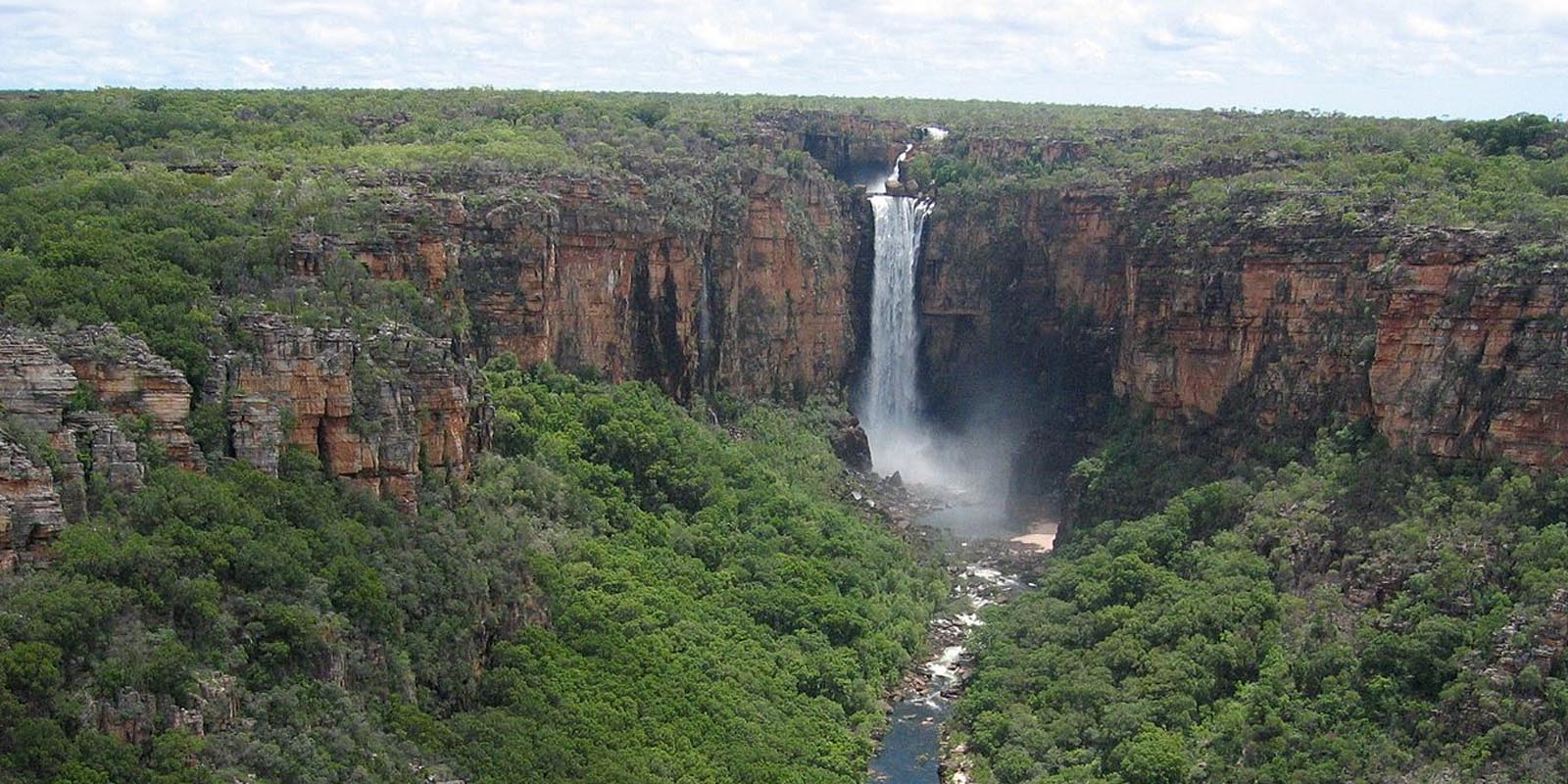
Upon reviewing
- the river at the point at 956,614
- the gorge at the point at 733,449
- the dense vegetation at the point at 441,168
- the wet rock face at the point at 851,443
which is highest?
the dense vegetation at the point at 441,168

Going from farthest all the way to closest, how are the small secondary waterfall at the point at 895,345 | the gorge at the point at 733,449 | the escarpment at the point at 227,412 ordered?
the small secondary waterfall at the point at 895,345 → the gorge at the point at 733,449 → the escarpment at the point at 227,412

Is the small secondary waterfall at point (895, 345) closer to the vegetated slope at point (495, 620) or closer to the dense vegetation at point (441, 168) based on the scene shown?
the dense vegetation at point (441, 168)

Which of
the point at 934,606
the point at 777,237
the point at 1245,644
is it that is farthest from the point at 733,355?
the point at 1245,644

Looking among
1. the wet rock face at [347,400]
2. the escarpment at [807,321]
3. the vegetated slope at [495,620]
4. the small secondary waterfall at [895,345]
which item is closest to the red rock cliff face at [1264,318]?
the escarpment at [807,321]

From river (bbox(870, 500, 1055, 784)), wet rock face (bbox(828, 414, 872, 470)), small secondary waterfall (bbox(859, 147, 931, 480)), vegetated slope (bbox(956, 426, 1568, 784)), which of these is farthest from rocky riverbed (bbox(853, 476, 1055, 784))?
small secondary waterfall (bbox(859, 147, 931, 480))

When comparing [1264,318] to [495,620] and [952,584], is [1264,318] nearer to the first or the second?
[952,584]

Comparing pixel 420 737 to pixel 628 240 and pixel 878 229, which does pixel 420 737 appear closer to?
pixel 628 240

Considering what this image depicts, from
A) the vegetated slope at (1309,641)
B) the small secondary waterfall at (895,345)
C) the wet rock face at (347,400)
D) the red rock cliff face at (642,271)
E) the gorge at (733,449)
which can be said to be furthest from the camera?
the small secondary waterfall at (895,345)
